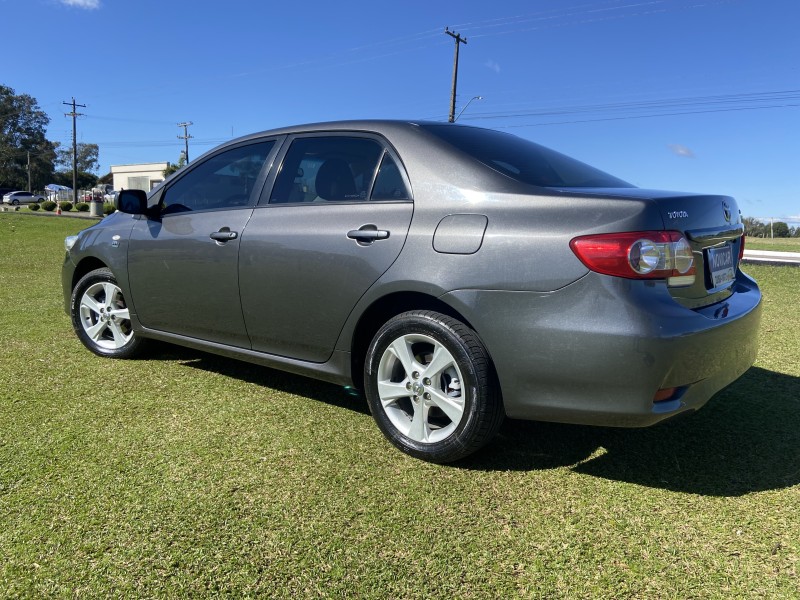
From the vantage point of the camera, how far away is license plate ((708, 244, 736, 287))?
2530 mm

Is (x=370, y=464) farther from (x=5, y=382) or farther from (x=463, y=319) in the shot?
(x=5, y=382)

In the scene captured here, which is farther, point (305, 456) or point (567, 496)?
point (305, 456)

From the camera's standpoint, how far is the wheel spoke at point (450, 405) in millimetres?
2600

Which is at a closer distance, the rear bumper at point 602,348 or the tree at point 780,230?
the rear bumper at point 602,348

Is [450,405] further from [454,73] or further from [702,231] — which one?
[454,73]

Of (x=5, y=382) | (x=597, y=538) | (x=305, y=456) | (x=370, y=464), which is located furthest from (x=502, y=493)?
(x=5, y=382)

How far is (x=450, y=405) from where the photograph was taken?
103 inches

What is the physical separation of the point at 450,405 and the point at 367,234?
879 mm

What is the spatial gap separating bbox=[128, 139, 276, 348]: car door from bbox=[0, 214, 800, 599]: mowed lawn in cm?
46

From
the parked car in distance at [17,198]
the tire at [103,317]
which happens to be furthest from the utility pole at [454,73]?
the parked car in distance at [17,198]

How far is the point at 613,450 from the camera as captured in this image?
2.90 metres

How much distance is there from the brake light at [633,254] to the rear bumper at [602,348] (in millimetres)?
43

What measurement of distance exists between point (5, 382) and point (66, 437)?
3.70ft

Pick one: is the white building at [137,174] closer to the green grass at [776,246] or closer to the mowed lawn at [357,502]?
the green grass at [776,246]
